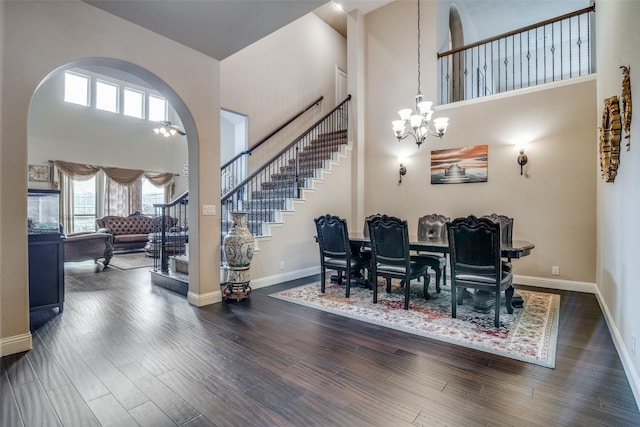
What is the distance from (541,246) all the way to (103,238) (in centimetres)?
783

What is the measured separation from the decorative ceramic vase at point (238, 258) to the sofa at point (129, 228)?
4783 millimetres

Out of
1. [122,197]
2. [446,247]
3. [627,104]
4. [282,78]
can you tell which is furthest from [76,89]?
[627,104]

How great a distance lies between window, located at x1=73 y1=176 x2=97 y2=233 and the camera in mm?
8484

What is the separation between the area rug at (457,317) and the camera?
2.62 metres

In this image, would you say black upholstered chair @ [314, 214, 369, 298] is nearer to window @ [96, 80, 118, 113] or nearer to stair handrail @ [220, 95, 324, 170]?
stair handrail @ [220, 95, 324, 170]

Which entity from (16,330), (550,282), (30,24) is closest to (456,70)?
(550,282)

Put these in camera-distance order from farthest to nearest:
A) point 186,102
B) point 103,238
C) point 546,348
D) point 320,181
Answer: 1. point 103,238
2. point 320,181
3. point 186,102
4. point 546,348

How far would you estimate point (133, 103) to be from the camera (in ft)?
31.2

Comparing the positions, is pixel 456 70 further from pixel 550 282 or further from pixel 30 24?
pixel 30 24

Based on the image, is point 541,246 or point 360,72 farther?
point 360,72

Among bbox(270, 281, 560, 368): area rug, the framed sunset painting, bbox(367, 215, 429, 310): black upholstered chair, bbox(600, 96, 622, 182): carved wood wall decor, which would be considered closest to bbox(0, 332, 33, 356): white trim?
bbox(270, 281, 560, 368): area rug

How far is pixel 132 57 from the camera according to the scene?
3160 millimetres

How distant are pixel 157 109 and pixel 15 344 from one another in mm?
9208

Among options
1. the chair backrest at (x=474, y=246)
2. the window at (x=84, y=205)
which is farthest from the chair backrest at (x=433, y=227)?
the window at (x=84, y=205)
